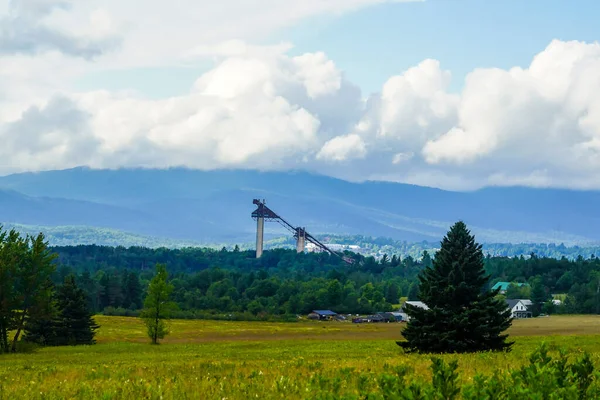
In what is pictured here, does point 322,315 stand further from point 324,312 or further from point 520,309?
point 520,309

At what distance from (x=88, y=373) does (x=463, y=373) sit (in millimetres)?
10924

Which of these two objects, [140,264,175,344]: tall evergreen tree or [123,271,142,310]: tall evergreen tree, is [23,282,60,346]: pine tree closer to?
[140,264,175,344]: tall evergreen tree

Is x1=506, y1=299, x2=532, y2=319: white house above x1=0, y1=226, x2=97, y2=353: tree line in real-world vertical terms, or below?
below

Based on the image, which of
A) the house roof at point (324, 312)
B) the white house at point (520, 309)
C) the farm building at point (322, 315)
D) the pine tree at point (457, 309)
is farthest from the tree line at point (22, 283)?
the white house at point (520, 309)

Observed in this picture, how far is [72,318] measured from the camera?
7525 centimetres

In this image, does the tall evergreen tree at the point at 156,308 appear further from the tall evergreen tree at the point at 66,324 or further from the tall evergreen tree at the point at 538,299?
the tall evergreen tree at the point at 538,299

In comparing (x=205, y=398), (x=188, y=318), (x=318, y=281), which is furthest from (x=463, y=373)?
(x=318, y=281)

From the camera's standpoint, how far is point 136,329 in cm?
11919

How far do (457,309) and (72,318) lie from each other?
1945 inches

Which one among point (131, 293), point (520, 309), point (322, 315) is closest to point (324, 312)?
point (322, 315)

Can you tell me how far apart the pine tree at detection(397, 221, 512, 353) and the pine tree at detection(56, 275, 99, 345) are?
46726 millimetres

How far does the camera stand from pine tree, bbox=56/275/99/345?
244 ft

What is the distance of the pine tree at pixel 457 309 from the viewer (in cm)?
3656

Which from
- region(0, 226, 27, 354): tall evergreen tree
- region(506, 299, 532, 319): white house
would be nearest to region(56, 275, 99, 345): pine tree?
region(0, 226, 27, 354): tall evergreen tree
